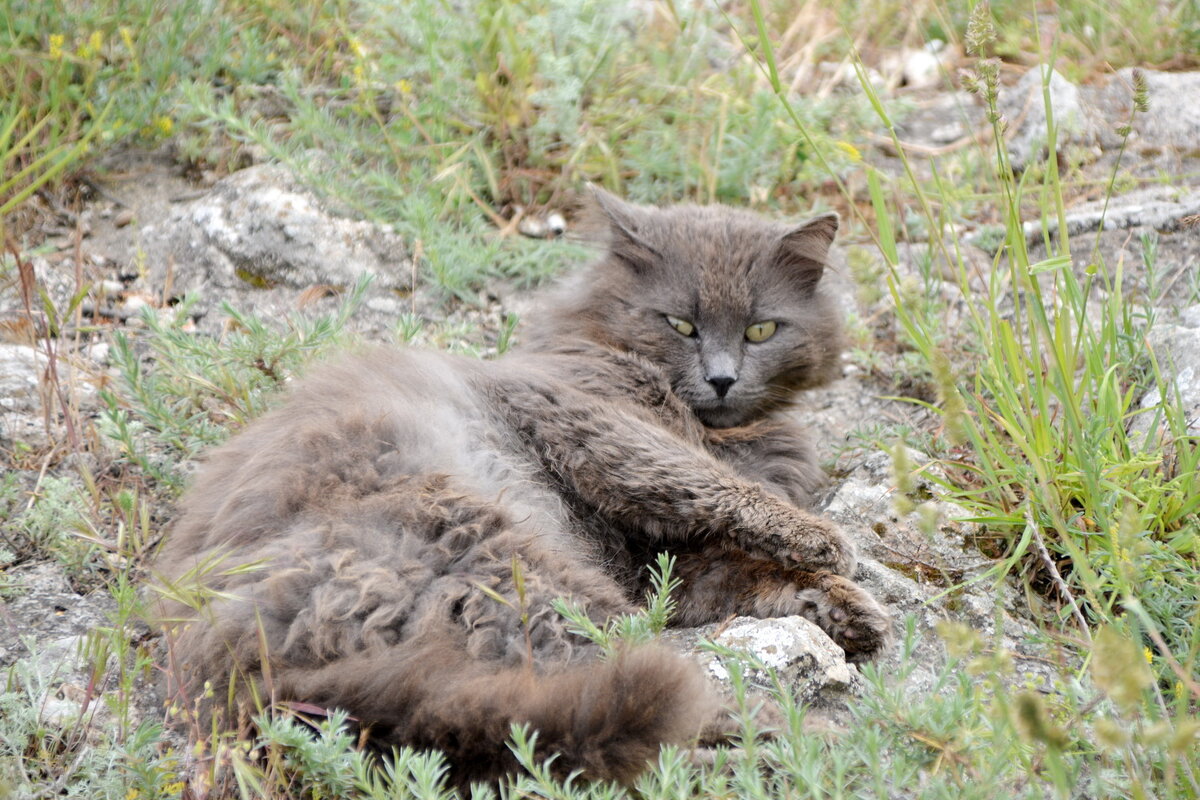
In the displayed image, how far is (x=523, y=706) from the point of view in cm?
204

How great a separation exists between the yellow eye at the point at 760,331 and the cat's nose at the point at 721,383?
21 centimetres

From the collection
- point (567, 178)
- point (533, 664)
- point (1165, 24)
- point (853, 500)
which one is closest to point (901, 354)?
point (853, 500)

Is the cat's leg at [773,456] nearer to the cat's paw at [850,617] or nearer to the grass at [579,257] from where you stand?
the grass at [579,257]

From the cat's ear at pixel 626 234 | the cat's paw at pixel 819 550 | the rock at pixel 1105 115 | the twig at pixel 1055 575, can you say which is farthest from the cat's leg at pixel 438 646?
the rock at pixel 1105 115

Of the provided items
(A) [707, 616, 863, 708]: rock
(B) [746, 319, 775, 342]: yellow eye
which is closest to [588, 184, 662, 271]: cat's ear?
(B) [746, 319, 775, 342]: yellow eye

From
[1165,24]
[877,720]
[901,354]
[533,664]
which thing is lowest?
[901,354]

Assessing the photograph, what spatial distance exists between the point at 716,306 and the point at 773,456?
55 centimetres

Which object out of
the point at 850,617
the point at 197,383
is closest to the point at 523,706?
the point at 850,617

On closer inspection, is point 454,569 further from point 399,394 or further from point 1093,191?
point 1093,191

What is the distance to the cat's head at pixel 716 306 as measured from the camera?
136 inches

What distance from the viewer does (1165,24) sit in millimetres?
5574

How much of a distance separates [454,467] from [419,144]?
252cm

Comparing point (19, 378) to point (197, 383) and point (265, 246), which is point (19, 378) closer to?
point (197, 383)

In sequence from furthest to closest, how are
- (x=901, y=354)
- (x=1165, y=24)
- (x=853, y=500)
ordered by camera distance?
(x=1165, y=24) < (x=901, y=354) < (x=853, y=500)
